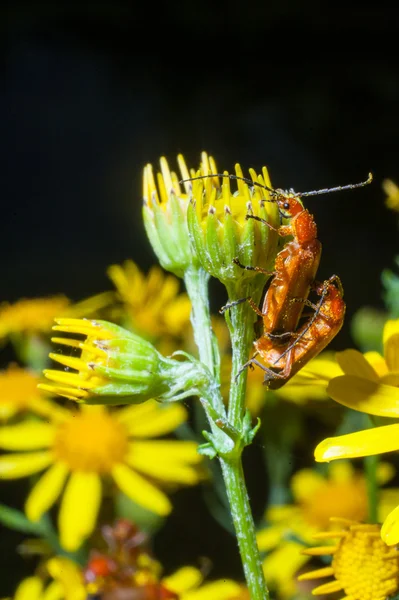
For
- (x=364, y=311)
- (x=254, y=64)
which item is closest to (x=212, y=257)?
Answer: (x=364, y=311)

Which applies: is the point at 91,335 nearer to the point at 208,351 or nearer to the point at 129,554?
the point at 208,351

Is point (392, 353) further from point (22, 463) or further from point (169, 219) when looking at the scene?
point (22, 463)

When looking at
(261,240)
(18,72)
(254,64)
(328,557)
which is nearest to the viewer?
(261,240)

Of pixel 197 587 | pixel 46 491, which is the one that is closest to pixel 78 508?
pixel 46 491

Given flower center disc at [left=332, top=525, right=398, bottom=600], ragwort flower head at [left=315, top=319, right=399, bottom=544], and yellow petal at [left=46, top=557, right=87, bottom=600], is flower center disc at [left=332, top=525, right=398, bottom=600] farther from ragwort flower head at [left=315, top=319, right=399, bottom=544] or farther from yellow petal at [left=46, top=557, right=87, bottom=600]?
yellow petal at [left=46, top=557, right=87, bottom=600]

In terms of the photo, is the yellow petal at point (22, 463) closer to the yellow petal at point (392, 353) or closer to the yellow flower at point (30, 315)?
the yellow flower at point (30, 315)

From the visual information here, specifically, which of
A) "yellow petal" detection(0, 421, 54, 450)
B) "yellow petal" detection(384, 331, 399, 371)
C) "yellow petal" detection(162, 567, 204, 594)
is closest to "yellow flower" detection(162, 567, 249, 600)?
"yellow petal" detection(162, 567, 204, 594)
